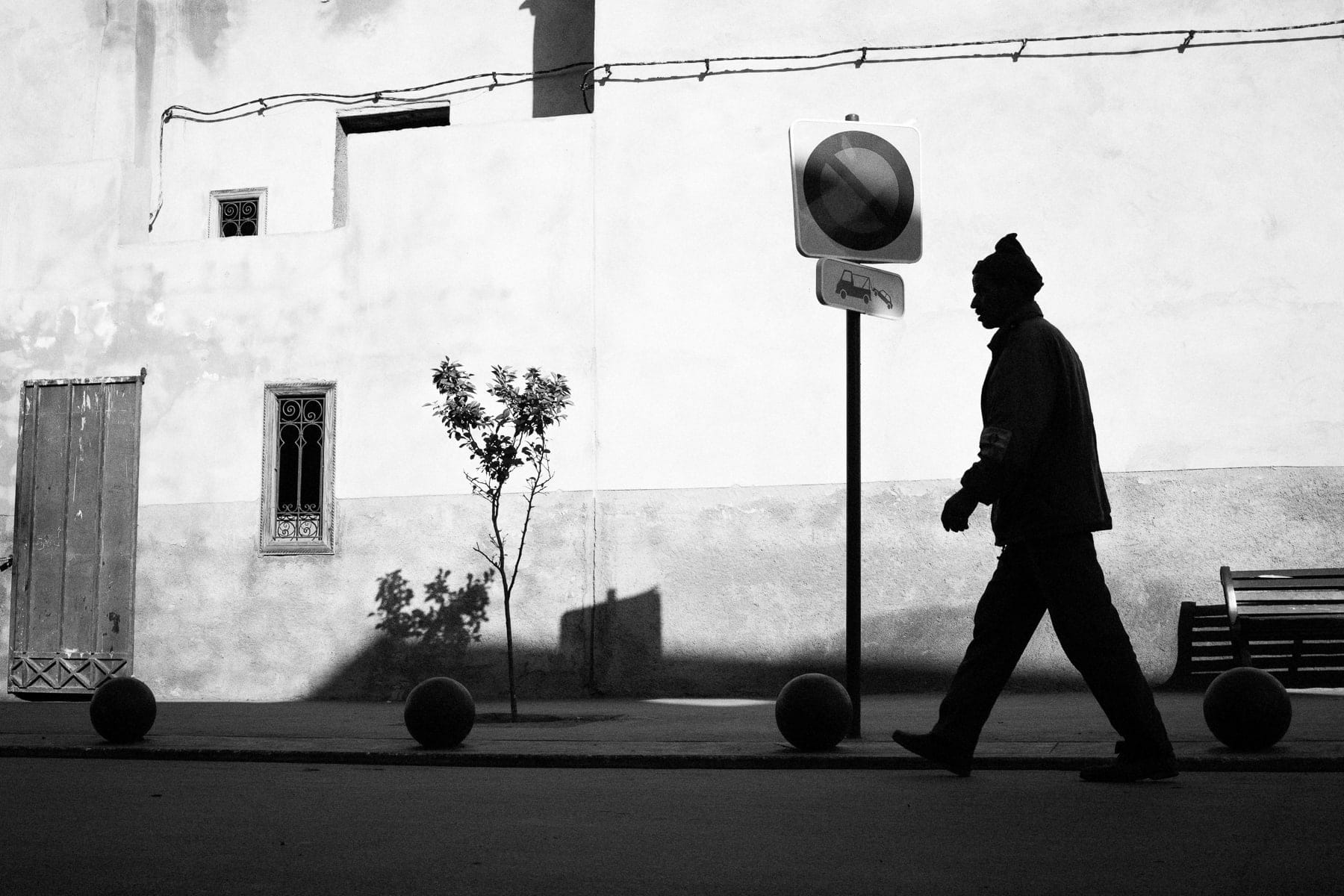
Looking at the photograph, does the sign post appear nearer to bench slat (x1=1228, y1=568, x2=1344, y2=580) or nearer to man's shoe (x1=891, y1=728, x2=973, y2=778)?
man's shoe (x1=891, y1=728, x2=973, y2=778)

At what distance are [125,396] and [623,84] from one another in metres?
5.77

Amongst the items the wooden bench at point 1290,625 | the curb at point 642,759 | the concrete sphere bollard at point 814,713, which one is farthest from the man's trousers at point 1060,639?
the wooden bench at point 1290,625

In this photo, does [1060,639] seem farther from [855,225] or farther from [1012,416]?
[855,225]

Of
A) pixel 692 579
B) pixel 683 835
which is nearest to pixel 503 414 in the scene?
pixel 692 579

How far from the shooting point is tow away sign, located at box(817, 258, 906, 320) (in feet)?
24.1

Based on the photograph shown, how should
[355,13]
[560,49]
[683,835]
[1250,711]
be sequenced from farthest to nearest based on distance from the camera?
[355,13] → [560,49] → [1250,711] → [683,835]

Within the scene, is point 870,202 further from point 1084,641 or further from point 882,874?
point 882,874

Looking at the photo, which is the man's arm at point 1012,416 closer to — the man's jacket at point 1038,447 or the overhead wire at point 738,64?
the man's jacket at point 1038,447

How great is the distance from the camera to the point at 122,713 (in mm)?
8500

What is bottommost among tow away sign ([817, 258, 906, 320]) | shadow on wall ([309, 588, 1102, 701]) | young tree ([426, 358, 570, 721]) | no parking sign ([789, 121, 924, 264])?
shadow on wall ([309, 588, 1102, 701])

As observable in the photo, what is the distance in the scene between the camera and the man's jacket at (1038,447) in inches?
229

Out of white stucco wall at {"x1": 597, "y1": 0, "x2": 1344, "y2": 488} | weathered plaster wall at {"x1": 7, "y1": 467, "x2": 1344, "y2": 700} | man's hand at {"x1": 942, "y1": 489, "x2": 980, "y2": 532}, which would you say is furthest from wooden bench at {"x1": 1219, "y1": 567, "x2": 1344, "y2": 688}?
man's hand at {"x1": 942, "y1": 489, "x2": 980, "y2": 532}

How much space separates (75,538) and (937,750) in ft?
36.6

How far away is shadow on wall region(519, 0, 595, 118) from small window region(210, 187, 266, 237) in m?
3.16
